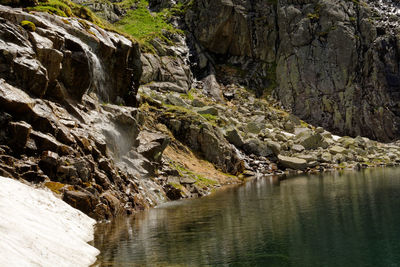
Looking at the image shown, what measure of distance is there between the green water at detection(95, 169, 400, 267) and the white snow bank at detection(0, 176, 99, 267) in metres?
1.79

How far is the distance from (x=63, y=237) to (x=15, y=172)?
40.6 ft

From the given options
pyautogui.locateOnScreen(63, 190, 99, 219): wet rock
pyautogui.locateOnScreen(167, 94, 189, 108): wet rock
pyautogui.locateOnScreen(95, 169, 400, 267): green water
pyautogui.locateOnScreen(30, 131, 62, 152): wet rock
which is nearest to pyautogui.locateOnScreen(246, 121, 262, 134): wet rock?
pyautogui.locateOnScreen(167, 94, 189, 108): wet rock

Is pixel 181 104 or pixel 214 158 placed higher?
pixel 181 104

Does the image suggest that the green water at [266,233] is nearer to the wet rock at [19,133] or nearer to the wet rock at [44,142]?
the wet rock at [44,142]

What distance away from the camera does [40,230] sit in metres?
25.6

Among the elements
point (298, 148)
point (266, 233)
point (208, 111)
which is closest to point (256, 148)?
point (298, 148)

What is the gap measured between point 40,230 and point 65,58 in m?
31.1

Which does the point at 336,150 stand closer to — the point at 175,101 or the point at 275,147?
the point at 275,147

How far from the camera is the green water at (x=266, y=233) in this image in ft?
82.3

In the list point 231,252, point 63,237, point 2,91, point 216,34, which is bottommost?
point 231,252

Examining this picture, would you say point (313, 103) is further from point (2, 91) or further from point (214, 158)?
point (2, 91)

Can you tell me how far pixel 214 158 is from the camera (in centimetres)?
8625

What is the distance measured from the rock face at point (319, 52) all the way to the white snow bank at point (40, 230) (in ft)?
391

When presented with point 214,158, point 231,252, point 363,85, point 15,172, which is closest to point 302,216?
point 231,252
